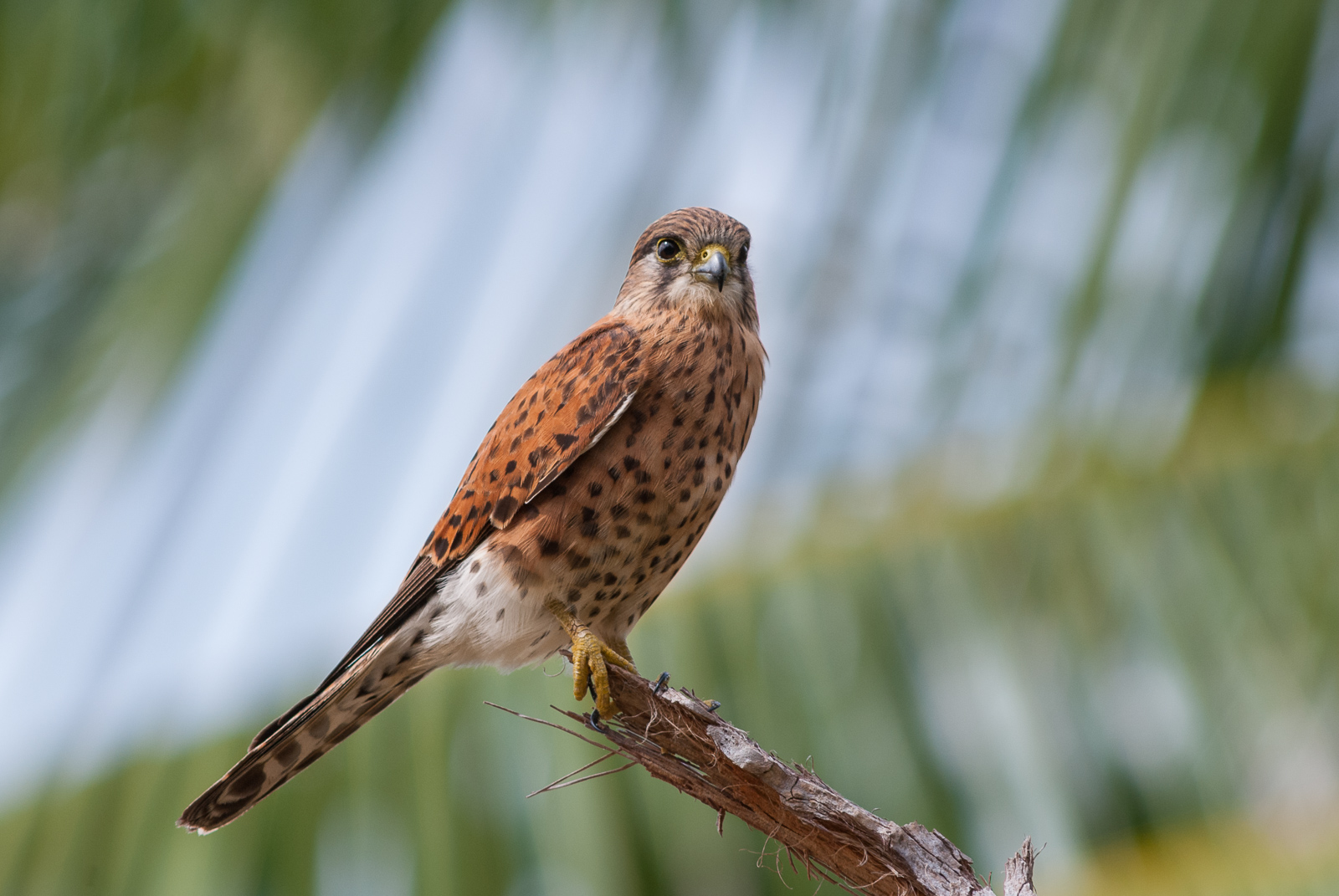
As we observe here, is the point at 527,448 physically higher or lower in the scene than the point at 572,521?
higher

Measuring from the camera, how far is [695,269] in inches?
114

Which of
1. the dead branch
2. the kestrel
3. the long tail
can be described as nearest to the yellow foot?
the kestrel

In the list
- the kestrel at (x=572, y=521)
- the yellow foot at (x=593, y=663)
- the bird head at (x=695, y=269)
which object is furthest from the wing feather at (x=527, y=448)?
the yellow foot at (x=593, y=663)

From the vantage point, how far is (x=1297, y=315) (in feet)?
11.1

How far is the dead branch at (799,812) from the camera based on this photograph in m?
1.82

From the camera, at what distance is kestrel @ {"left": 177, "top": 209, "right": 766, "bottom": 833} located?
2.59 metres

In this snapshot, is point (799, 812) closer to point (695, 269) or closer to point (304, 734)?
point (304, 734)

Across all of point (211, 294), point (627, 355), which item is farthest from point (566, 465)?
point (211, 294)

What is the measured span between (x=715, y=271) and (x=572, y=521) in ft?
2.60

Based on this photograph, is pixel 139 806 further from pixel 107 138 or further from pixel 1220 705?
pixel 1220 705

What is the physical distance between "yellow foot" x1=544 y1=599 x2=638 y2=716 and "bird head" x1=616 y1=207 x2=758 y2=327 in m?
0.91

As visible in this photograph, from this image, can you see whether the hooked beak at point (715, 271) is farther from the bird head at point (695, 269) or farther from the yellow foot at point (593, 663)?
the yellow foot at point (593, 663)

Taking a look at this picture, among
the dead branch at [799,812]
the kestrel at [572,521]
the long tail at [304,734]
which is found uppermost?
the kestrel at [572,521]

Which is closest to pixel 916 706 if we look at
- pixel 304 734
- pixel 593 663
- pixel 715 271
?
pixel 593 663
